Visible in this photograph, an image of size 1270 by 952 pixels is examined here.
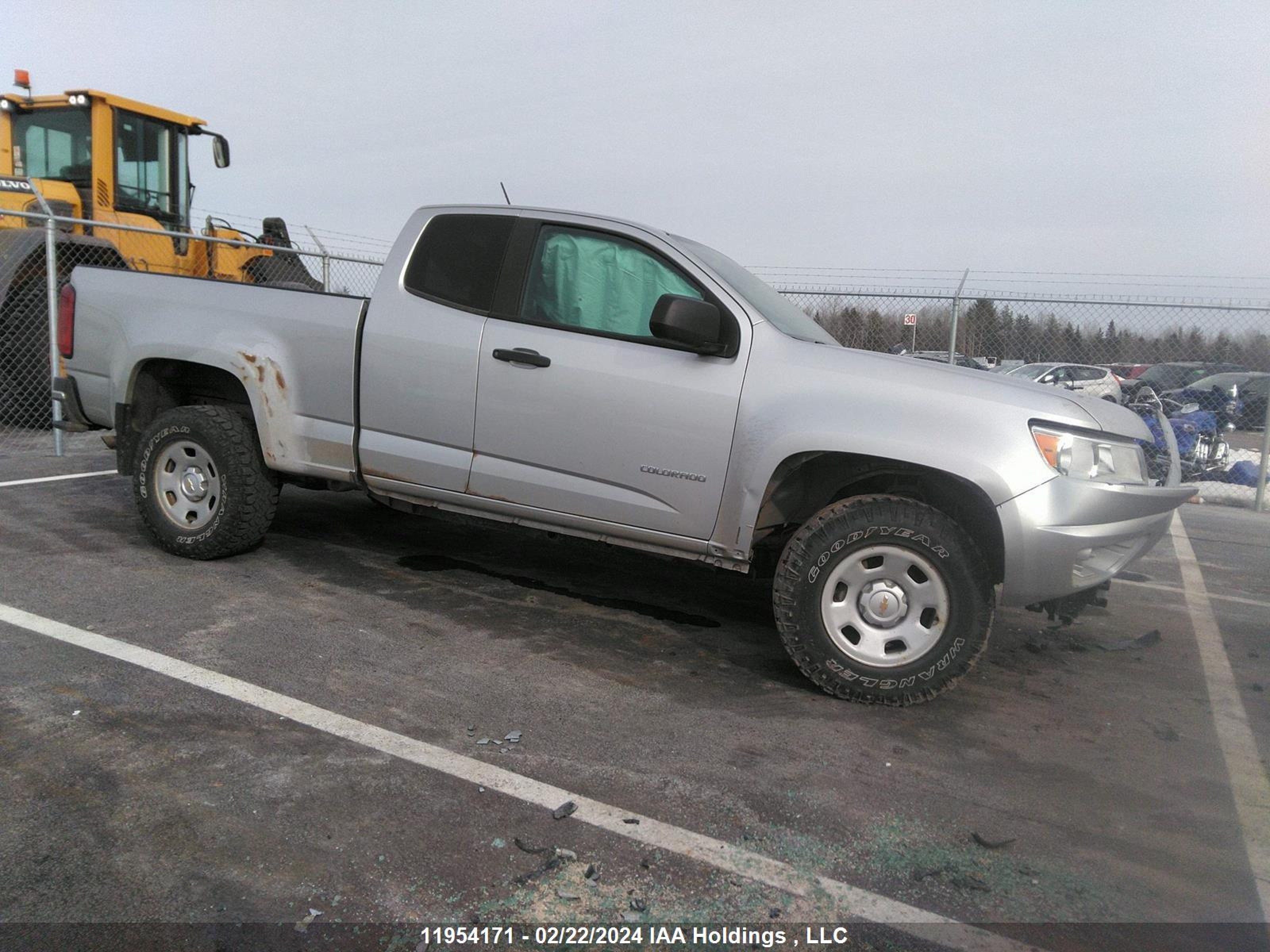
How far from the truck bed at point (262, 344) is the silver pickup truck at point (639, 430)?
14 mm

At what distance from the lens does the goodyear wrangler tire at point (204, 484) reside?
5070 millimetres

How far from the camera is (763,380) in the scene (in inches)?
159

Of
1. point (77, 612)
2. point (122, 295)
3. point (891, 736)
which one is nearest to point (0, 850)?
point (77, 612)

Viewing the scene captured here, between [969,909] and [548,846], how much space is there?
1157 millimetres

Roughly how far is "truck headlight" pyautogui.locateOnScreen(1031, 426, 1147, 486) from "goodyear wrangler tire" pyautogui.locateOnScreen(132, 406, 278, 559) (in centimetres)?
393

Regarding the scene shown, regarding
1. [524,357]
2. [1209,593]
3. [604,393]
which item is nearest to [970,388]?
[604,393]

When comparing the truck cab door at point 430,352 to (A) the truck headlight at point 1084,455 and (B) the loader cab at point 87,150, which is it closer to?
(A) the truck headlight at point 1084,455

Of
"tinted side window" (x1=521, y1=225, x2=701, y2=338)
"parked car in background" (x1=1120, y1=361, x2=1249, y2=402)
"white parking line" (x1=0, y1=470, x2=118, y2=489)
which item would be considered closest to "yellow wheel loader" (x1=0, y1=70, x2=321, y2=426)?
→ "white parking line" (x1=0, y1=470, x2=118, y2=489)

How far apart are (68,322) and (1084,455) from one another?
5418 mm

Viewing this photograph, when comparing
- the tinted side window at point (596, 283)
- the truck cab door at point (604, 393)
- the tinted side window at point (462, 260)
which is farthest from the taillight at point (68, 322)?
the tinted side window at point (596, 283)

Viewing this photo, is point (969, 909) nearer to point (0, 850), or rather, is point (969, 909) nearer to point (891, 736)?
point (891, 736)

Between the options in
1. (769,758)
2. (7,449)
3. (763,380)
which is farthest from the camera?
(7,449)

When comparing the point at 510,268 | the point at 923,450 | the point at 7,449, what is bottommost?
the point at 7,449

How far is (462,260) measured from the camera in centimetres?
471
